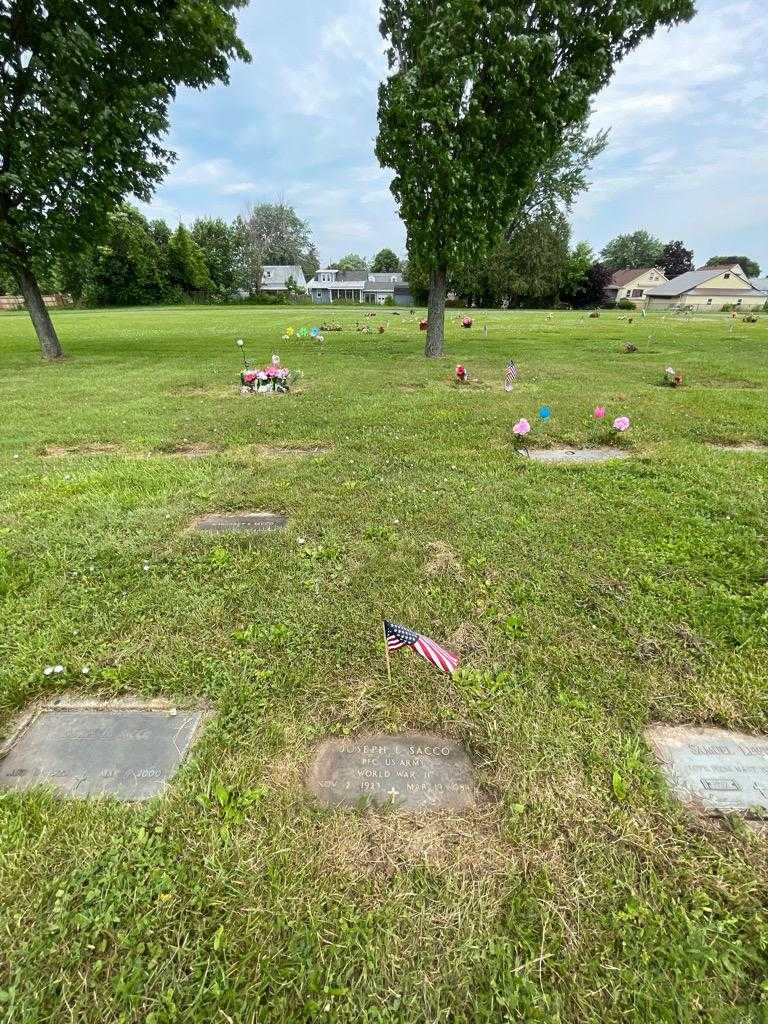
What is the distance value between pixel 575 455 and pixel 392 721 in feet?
12.9

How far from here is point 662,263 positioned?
273 ft

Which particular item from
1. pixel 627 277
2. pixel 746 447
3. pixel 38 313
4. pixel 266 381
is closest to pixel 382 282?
pixel 627 277

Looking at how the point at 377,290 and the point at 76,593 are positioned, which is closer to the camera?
the point at 76,593

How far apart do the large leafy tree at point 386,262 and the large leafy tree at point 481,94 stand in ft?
280

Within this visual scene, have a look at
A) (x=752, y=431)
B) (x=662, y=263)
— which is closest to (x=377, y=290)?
(x=662, y=263)

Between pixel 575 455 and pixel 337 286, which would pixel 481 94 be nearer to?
pixel 575 455

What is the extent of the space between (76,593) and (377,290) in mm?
80395

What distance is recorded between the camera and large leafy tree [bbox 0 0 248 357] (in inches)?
341

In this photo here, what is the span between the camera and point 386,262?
288 ft

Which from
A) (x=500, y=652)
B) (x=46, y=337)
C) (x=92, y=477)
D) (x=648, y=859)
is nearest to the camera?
(x=648, y=859)

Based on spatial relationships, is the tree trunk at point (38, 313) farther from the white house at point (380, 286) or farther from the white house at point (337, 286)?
the white house at point (380, 286)

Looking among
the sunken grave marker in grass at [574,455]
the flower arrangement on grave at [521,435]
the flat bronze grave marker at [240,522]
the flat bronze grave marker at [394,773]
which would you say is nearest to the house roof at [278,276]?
the flower arrangement on grave at [521,435]

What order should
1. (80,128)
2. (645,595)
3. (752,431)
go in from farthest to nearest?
1. (80,128)
2. (752,431)
3. (645,595)

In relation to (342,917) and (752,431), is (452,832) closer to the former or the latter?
(342,917)
